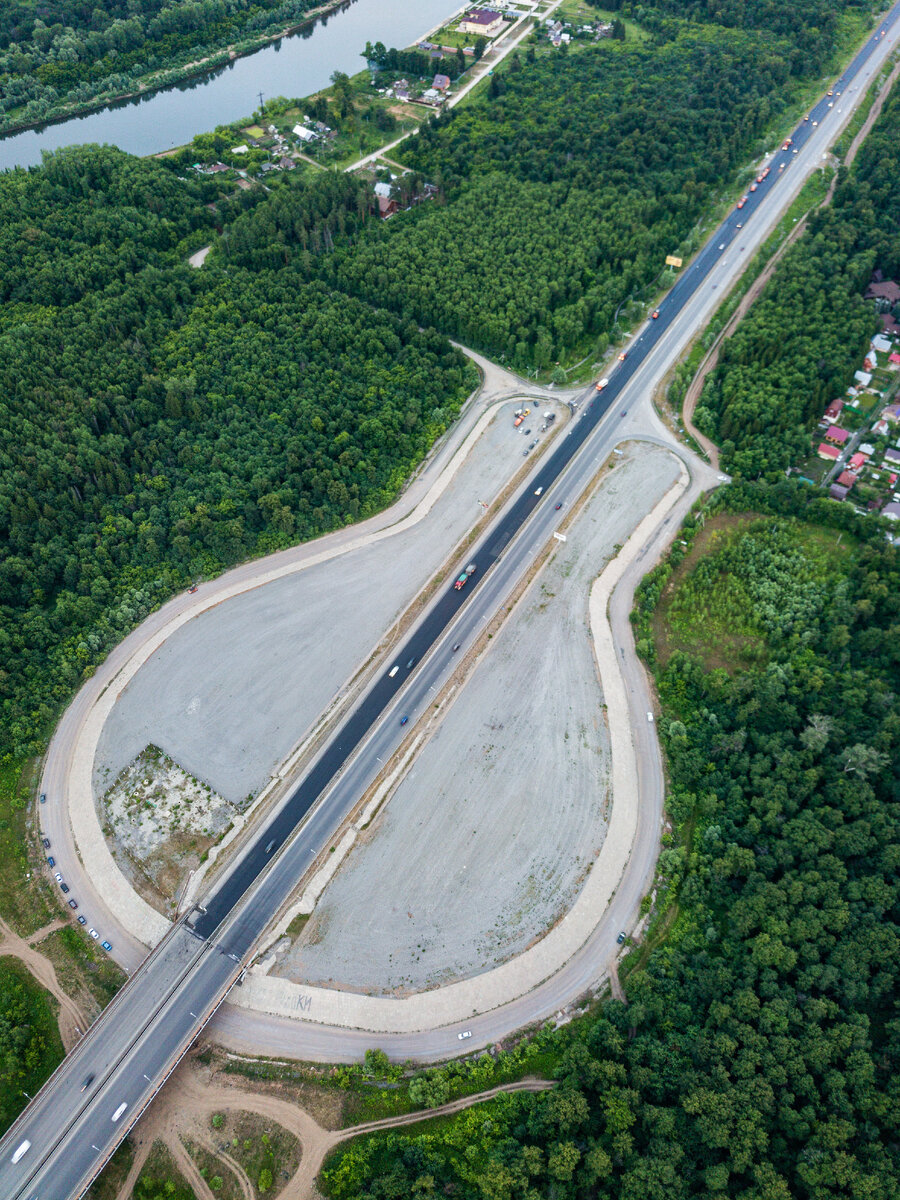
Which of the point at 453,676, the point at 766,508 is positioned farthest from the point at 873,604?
the point at 453,676

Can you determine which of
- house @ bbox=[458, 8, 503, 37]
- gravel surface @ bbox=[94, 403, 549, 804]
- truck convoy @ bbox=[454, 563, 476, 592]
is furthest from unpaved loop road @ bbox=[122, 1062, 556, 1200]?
house @ bbox=[458, 8, 503, 37]

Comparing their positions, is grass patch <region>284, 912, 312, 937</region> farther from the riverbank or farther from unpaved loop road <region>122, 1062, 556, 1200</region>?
the riverbank

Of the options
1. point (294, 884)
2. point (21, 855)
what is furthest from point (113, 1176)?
point (21, 855)

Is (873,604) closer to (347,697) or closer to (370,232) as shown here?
(347,697)

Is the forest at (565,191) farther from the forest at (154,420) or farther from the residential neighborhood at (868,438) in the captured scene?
the residential neighborhood at (868,438)

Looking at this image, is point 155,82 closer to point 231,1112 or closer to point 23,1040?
point 23,1040
